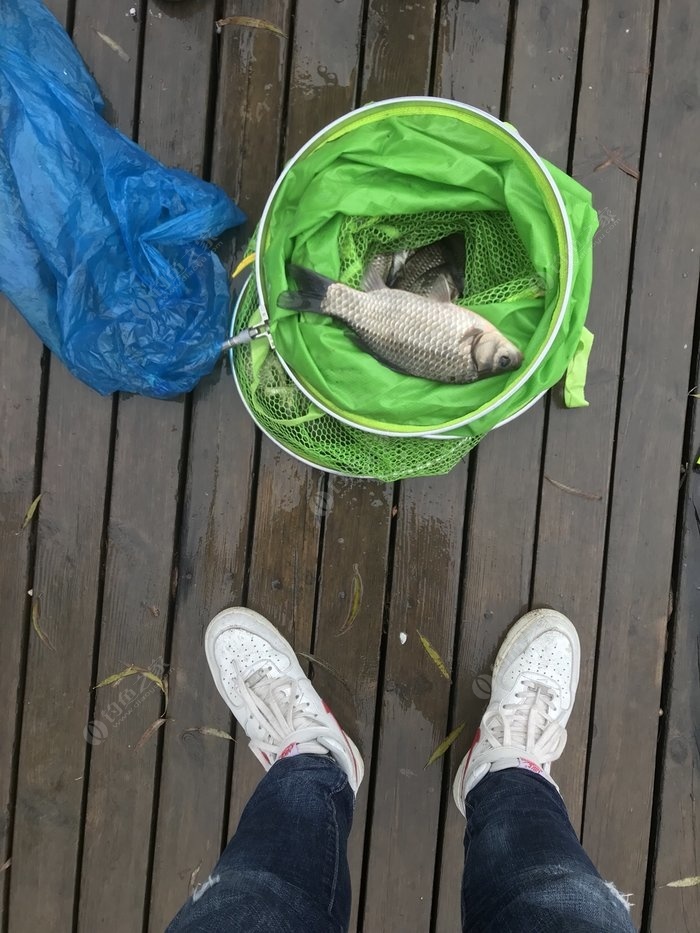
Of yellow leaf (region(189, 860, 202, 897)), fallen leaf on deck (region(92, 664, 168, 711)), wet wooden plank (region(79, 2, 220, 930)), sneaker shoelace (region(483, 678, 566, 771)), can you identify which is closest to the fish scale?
wet wooden plank (region(79, 2, 220, 930))

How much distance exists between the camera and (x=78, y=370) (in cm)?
142

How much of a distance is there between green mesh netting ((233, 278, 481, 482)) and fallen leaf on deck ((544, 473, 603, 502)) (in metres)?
0.27

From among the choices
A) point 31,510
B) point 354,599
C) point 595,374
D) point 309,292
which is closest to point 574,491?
point 595,374

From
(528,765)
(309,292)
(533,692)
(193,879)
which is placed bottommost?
(193,879)

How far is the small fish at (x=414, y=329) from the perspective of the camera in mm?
1232

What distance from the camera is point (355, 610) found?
5.26 ft

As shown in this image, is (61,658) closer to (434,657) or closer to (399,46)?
(434,657)

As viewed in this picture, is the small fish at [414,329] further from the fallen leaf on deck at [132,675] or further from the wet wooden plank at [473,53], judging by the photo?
the fallen leaf on deck at [132,675]

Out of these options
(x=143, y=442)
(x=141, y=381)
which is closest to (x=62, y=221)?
(x=141, y=381)

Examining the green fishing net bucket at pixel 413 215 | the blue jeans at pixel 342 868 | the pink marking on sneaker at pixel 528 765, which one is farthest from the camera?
the pink marking on sneaker at pixel 528 765

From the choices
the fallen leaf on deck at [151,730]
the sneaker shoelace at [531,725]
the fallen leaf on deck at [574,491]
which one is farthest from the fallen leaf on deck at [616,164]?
the fallen leaf on deck at [151,730]

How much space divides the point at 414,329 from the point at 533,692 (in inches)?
36.0

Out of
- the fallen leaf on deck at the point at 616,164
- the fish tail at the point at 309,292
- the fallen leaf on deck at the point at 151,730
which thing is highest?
the fallen leaf on deck at the point at 616,164

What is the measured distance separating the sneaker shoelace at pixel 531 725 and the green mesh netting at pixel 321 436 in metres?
0.59
